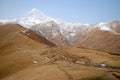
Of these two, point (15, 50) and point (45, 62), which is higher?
point (15, 50)

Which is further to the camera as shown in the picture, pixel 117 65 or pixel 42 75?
pixel 117 65

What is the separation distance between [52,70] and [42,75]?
390cm

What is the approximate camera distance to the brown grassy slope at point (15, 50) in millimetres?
67375

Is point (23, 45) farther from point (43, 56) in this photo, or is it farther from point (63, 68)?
point (63, 68)

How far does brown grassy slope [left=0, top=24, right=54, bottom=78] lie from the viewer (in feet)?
221

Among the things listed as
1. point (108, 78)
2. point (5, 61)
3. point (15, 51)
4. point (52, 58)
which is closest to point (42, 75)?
point (108, 78)

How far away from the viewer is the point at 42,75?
158ft

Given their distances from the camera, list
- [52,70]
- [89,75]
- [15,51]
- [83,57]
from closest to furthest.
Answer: [89,75] → [52,70] → [83,57] → [15,51]

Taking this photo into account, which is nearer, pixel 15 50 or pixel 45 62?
pixel 45 62

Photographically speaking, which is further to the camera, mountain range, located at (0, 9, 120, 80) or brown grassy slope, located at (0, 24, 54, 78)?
brown grassy slope, located at (0, 24, 54, 78)

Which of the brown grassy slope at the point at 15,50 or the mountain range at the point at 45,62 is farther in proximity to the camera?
the brown grassy slope at the point at 15,50

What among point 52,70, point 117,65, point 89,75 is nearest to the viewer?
point 89,75

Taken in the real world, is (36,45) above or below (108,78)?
above

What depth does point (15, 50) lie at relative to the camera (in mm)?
86875
